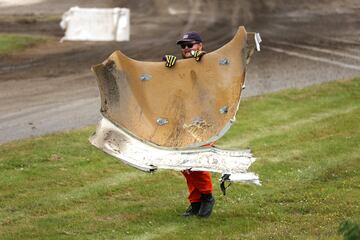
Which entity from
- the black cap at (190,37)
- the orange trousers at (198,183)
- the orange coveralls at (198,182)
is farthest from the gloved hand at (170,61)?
the orange trousers at (198,183)

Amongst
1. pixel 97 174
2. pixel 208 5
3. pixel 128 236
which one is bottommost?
pixel 208 5

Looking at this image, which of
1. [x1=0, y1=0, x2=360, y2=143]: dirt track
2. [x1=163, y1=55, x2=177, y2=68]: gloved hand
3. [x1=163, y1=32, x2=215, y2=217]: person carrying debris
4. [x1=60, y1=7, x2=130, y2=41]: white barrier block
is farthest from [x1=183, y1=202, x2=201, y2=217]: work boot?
[x1=60, y1=7, x2=130, y2=41]: white barrier block

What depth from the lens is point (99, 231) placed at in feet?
30.7

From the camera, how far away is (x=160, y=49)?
20703mm

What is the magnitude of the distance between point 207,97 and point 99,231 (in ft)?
6.27

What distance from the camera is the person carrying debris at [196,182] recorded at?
9508 mm

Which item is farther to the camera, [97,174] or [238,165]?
[97,174]

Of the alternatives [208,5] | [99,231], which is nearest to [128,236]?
[99,231]

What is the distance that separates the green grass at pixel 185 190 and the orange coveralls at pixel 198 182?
307 millimetres

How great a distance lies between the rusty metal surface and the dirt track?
4.90 meters

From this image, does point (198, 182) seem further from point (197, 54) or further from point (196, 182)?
point (197, 54)

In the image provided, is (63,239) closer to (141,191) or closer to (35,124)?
(141,191)

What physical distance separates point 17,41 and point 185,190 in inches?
454

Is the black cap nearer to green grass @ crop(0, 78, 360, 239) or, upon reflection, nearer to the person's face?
the person's face
